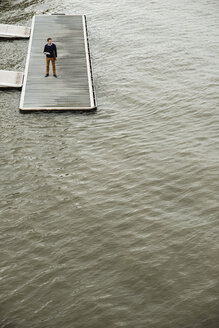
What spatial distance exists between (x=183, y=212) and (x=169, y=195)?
0.96 m

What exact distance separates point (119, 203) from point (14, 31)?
20572mm

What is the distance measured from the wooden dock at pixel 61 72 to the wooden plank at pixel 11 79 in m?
0.39

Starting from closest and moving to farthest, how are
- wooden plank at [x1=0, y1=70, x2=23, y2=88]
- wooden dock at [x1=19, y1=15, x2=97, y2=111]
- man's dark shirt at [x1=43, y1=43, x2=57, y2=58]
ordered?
wooden dock at [x1=19, y1=15, x2=97, y2=111] → man's dark shirt at [x1=43, y1=43, x2=57, y2=58] → wooden plank at [x1=0, y1=70, x2=23, y2=88]

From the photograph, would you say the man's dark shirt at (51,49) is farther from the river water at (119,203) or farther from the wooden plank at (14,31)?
the wooden plank at (14,31)

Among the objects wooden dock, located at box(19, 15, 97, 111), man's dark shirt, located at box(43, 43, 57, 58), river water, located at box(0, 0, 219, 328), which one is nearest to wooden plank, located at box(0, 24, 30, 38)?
wooden dock, located at box(19, 15, 97, 111)

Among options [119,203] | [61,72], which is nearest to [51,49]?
[61,72]

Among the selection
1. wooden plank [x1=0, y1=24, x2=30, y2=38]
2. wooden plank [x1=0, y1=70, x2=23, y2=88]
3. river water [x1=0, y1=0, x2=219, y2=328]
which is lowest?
river water [x1=0, y1=0, x2=219, y2=328]

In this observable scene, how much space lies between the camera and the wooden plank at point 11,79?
71.4 feet

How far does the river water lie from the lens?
10461 mm

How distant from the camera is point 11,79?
880 inches

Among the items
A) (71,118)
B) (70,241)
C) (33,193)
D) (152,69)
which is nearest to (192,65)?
(152,69)

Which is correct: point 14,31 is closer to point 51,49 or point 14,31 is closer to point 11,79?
point 11,79

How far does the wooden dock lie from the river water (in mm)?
733

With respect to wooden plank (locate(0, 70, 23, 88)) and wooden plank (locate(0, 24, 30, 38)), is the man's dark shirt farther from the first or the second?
wooden plank (locate(0, 24, 30, 38))
